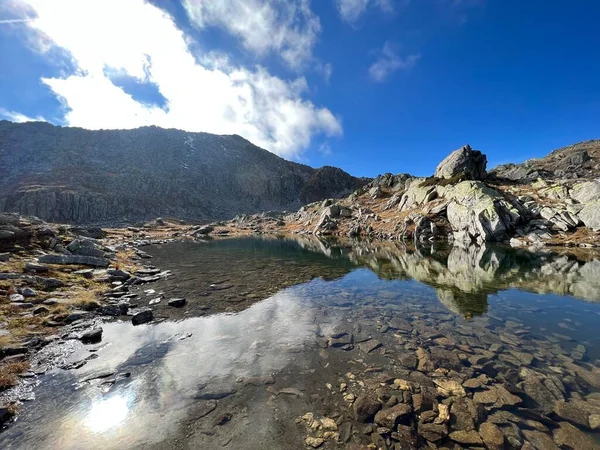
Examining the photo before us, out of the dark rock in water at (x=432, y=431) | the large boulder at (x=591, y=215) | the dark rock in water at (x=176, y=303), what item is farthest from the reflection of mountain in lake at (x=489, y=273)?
the dark rock in water at (x=176, y=303)

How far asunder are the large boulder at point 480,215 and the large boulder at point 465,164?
71.0 feet

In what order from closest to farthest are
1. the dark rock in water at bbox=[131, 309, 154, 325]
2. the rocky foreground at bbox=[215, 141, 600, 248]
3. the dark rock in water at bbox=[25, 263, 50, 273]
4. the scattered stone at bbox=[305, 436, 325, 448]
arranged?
the scattered stone at bbox=[305, 436, 325, 448], the dark rock in water at bbox=[131, 309, 154, 325], the dark rock in water at bbox=[25, 263, 50, 273], the rocky foreground at bbox=[215, 141, 600, 248]

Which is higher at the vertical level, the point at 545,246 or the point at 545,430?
the point at 545,246

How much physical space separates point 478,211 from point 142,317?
70674mm

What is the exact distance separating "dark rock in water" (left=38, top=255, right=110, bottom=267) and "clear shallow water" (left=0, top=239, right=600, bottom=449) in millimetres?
8883

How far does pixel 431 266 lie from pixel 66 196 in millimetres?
192026

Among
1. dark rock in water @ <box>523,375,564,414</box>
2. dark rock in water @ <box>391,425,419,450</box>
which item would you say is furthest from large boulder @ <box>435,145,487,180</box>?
dark rock in water @ <box>391,425,419,450</box>

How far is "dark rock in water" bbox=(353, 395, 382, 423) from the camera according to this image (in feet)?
28.4

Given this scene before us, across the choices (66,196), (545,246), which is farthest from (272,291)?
(66,196)

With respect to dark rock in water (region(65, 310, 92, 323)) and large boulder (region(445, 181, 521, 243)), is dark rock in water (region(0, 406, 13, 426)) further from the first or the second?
large boulder (region(445, 181, 521, 243))

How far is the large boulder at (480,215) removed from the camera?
60.5 meters

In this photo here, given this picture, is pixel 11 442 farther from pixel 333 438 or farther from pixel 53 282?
pixel 53 282

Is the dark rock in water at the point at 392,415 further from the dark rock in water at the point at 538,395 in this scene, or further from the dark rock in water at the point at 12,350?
the dark rock in water at the point at 12,350

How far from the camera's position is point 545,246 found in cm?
4997
